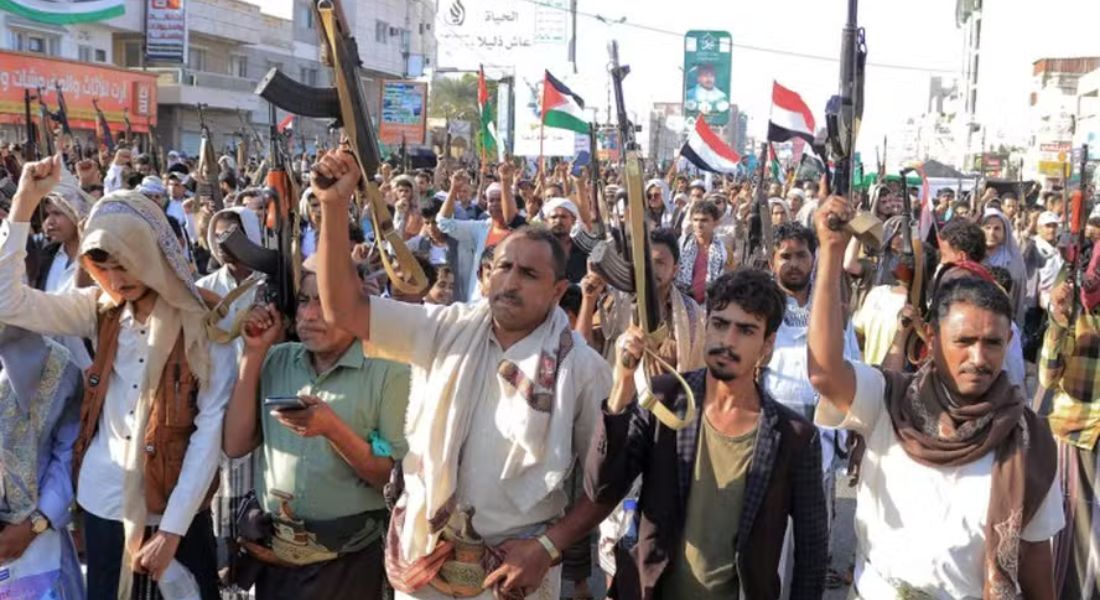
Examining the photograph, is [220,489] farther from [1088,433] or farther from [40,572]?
[1088,433]

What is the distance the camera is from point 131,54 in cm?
3303

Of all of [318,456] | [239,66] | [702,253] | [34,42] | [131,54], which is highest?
[239,66]

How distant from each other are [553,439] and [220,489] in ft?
4.70

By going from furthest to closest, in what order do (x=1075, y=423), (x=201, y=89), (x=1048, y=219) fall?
(x=201, y=89)
(x=1048, y=219)
(x=1075, y=423)

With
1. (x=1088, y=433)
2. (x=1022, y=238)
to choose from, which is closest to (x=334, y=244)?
(x=1088, y=433)

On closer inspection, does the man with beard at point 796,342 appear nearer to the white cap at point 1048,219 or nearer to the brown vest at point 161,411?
the brown vest at point 161,411

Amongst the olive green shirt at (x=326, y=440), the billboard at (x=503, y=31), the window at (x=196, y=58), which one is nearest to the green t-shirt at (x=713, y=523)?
the olive green shirt at (x=326, y=440)

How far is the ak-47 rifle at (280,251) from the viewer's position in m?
3.28

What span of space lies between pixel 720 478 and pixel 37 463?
6.89ft

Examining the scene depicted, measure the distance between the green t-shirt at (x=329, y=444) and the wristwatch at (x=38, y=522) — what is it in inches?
25.9

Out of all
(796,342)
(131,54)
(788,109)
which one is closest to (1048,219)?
(788,109)

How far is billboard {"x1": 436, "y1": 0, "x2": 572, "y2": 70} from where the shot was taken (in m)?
36.6

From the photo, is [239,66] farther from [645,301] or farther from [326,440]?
[645,301]

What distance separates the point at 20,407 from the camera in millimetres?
3115
